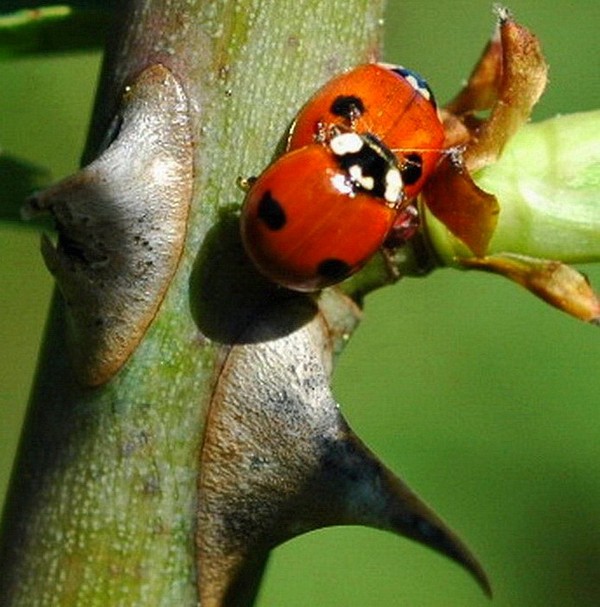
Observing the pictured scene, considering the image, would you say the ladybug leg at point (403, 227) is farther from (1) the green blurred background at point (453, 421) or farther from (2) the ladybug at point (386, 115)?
(1) the green blurred background at point (453, 421)

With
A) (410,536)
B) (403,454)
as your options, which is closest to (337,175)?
(410,536)

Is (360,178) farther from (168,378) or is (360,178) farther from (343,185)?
(168,378)

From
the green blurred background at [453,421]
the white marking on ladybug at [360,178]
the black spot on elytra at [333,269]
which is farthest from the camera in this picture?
the green blurred background at [453,421]

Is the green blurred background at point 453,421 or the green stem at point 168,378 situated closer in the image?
the green stem at point 168,378

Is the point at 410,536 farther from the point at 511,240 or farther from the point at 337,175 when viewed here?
the point at 337,175

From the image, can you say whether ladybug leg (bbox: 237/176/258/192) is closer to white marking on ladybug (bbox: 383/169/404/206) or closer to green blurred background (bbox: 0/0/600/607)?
white marking on ladybug (bbox: 383/169/404/206)

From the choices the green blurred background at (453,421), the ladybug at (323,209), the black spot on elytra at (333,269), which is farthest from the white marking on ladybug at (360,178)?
the green blurred background at (453,421)
